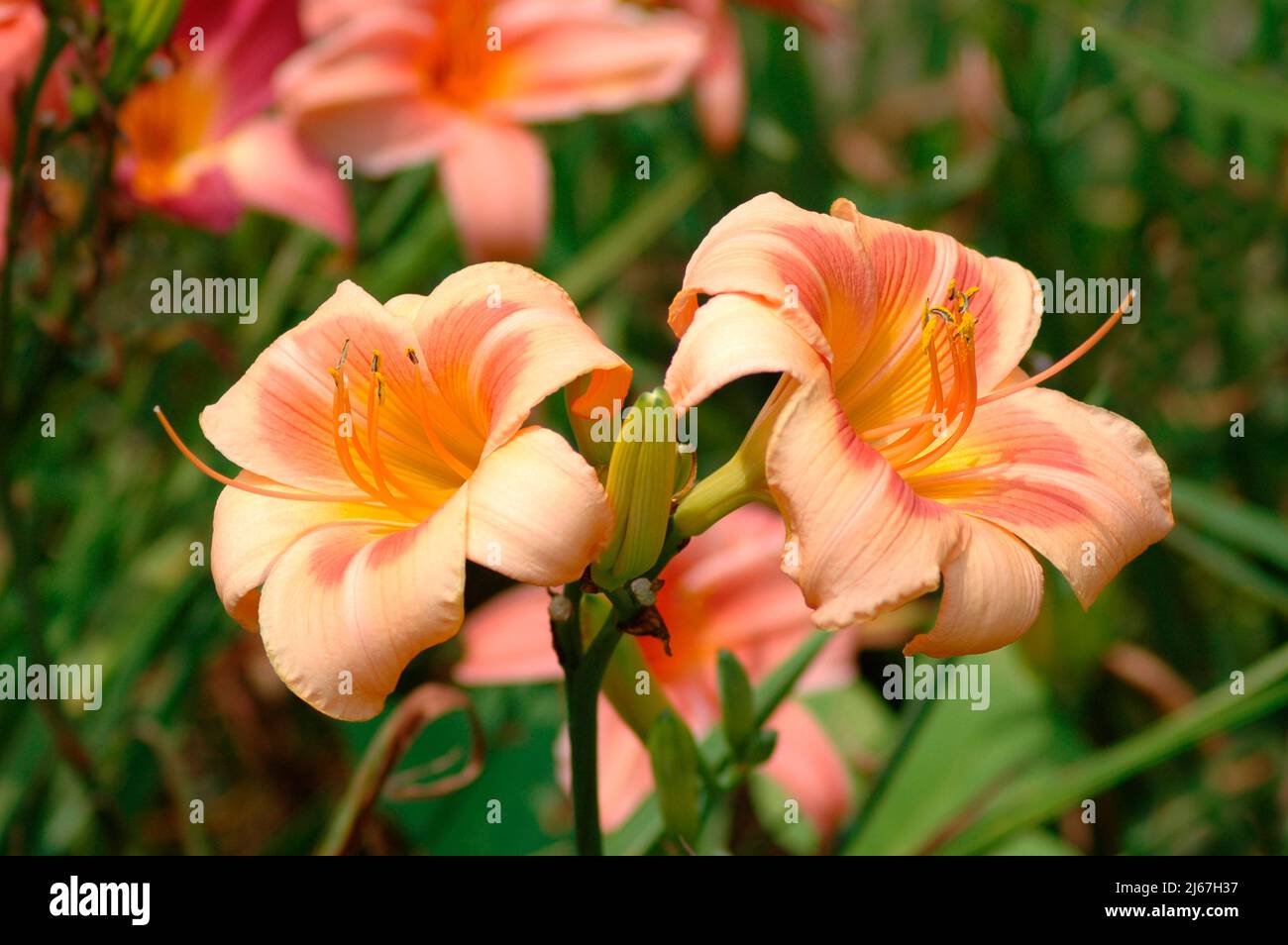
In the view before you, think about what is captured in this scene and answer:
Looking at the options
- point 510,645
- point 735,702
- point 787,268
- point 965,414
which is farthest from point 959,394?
point 510,645

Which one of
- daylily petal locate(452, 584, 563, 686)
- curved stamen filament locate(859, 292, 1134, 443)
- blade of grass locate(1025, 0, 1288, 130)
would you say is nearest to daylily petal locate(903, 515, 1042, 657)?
curved stamen filament locate(859, 292, 1134, 443)

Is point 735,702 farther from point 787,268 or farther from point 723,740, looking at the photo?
point 787,268

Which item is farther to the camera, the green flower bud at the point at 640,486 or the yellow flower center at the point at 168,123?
the yellow flower center at the point at 168,123

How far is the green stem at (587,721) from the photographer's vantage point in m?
0.69

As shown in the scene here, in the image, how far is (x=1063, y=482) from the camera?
2.29 feet

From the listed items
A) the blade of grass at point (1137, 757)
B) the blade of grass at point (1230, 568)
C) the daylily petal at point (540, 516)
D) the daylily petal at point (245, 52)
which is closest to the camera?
the daylily petal at point (540, 516)

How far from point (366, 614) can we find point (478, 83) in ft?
2.96

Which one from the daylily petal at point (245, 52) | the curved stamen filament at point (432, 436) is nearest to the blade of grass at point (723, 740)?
the curved stamen filament at point (432, 436)

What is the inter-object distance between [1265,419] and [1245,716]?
2.78 feet

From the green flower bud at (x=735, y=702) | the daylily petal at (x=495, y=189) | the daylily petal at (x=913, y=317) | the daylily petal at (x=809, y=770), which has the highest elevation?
the daylily petal at (x=495, y=189)

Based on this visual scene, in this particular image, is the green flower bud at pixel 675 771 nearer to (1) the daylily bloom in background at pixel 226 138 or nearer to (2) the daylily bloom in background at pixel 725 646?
(2) the daylily bloom in background at pixel 725 646

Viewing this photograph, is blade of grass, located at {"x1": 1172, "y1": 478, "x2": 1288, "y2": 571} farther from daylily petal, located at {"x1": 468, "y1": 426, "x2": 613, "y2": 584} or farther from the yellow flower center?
the yellow flower center

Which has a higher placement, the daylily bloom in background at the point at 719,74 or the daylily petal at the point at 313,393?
the daylily bloom in background at the point at 719,74

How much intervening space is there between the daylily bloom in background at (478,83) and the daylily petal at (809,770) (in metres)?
0.55
